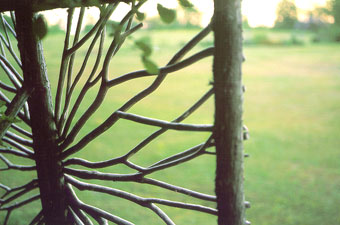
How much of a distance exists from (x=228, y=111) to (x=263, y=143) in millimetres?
4675

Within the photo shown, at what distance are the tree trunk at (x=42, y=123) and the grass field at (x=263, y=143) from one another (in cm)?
28

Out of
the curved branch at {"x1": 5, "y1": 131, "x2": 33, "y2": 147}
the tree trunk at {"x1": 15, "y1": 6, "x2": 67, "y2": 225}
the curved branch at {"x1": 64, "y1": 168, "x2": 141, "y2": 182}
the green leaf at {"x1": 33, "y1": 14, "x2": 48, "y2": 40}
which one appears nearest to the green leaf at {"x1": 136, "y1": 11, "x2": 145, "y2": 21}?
the green leaf at {"x1": 33, "y1": 14, "x2": 48, "y2": 40}

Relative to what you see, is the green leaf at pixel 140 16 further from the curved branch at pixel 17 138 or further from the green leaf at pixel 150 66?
the curved branch at pixel 17 138

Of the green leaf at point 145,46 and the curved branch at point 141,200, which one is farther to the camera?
the curved branch at point 141,200

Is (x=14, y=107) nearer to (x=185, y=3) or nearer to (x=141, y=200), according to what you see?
(x=141, y=200)

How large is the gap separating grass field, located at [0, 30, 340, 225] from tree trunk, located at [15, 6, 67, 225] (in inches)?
10.9

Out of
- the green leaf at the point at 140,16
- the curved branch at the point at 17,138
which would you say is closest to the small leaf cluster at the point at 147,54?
the green leaf at the point at 140,16

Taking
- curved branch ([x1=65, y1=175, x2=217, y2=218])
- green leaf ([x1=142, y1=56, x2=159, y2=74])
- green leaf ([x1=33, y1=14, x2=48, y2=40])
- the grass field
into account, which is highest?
green leaf ([x1=33, y1=14, x2=48, y2=40])

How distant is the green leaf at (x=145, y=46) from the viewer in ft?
2.12

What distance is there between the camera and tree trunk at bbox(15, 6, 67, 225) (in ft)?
3.35

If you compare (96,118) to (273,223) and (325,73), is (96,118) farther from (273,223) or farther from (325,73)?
(325,73)

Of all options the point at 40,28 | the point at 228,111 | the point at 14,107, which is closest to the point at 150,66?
the point at 228,111

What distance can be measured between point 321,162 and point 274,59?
866 cm

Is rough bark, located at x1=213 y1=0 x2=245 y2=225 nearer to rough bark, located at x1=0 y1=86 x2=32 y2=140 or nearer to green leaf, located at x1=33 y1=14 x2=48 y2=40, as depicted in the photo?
green leaf, located at x1=33 y1=14 x2=48 y2=40
